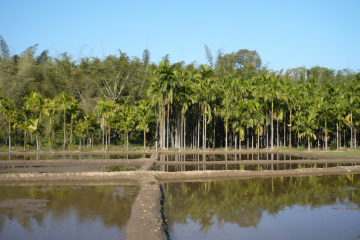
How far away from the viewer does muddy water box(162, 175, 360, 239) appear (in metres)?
8.48

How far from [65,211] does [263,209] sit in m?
6.98

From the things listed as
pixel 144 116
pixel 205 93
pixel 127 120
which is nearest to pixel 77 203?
pixel 205 93

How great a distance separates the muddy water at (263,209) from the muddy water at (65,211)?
1.74 metres

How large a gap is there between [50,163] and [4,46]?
41575mm

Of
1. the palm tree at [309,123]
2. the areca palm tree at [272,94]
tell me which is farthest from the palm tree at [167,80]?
the palm tree at [309,123]

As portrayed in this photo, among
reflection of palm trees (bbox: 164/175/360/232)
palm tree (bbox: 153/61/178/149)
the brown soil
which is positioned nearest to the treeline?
palm tree (bbox: 153/61/178/149)

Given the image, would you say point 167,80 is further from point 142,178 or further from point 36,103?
point 142,178

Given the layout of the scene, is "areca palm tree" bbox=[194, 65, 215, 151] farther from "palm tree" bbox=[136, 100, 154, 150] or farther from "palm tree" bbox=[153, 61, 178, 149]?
"palm tree" bbox=[136, 100, 154, 150]

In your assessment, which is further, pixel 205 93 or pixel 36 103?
pixel 205 93

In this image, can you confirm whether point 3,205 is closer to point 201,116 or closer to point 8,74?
point 201,116

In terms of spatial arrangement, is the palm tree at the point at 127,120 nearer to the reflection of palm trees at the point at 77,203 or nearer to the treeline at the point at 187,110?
the treeline at the point at 187,110

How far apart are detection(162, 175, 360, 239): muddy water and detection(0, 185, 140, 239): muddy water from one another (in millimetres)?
1745

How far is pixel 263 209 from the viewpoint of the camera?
10781 millimetres

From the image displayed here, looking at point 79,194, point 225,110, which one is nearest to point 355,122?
point 225,110
